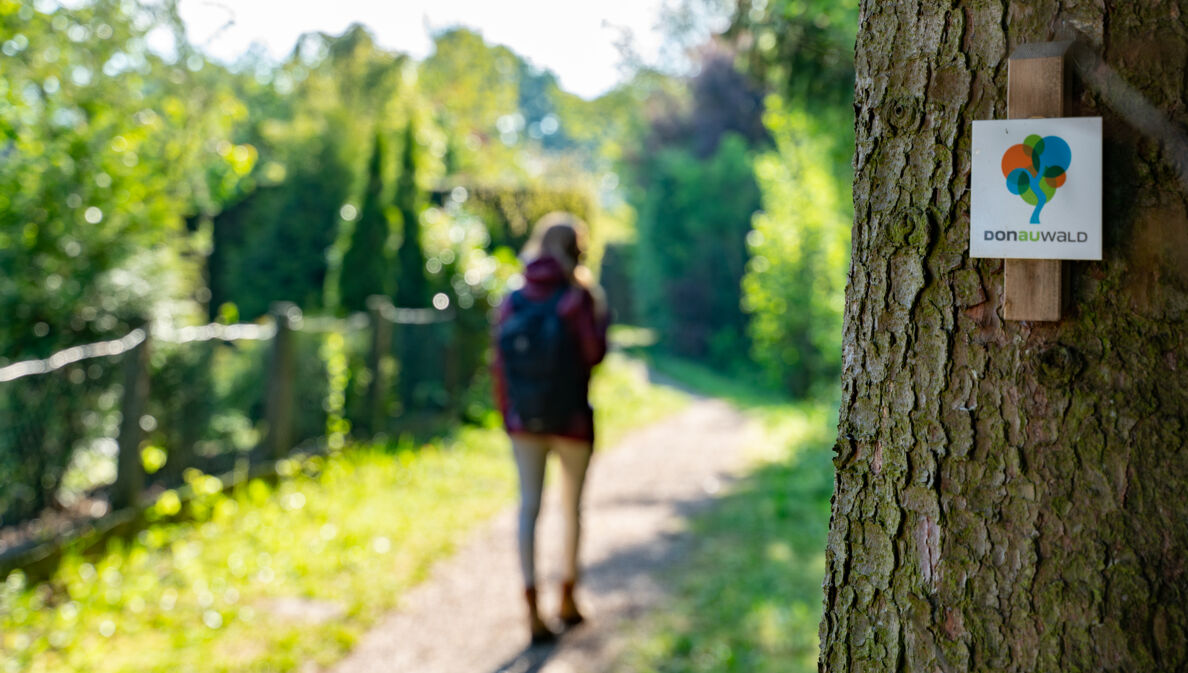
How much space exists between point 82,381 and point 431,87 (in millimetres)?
19214

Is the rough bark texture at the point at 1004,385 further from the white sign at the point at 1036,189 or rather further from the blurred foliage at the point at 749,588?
the blurred foliage at the point at 749,588

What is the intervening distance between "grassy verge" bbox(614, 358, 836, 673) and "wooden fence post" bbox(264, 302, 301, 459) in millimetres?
3253

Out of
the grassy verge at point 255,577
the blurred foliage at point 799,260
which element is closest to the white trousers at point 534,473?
the grassy verge at point 255,577

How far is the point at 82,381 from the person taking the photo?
5156 millimetres

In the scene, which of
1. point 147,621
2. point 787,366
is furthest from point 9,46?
point 787,366

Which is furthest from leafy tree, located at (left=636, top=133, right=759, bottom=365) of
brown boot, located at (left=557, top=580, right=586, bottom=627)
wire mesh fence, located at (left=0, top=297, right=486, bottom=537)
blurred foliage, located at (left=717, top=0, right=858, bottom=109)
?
brown boot, located at (left=557, top=580, right=586, bottom=627)

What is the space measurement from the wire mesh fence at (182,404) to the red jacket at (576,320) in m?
2.54

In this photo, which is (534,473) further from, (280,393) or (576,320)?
(280,393)

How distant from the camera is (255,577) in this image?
199 inches

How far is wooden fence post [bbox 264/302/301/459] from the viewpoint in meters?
7.11

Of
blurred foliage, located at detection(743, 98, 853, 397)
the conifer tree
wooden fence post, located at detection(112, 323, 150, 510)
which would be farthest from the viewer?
the conifer tree

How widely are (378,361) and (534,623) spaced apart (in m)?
5.05

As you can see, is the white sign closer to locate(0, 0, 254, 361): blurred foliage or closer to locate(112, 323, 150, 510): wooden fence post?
locate(0, 0, 254, 361): blurred foliage

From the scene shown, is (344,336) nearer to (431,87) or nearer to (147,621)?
(147,621)
